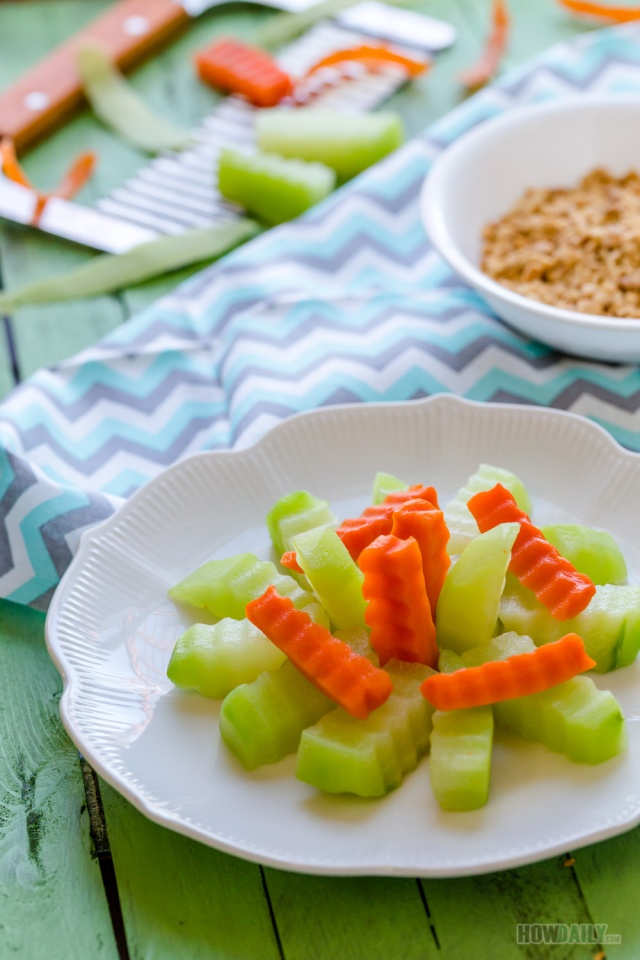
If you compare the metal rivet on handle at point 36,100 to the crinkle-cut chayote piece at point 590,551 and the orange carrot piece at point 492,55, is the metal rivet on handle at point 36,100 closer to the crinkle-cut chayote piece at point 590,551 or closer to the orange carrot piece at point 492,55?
the orange carrot piece at point 492,55

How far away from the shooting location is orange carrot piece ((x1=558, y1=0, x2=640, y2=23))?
2107 millimetres

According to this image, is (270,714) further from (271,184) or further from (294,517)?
(271,184)

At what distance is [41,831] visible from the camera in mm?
999

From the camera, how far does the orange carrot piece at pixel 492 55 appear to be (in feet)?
6.73

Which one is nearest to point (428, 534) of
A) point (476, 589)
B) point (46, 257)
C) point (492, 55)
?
point (476, 589)

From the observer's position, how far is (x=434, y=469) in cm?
127

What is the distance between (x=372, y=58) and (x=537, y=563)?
4.54ft

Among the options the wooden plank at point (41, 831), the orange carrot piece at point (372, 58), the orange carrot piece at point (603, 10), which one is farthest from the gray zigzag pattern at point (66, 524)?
the orange carrot piece at point (603, 10)

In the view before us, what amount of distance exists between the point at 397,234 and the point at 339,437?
1.86 ft

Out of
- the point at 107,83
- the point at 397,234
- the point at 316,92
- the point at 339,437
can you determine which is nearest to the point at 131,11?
the point at 107,83

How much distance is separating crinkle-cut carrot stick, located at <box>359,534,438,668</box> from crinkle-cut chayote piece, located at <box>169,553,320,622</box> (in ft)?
0.37

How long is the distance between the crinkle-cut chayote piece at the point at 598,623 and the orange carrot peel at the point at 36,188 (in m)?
1.14

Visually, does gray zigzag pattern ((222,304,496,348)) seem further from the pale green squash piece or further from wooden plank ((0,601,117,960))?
the pale green squash piece

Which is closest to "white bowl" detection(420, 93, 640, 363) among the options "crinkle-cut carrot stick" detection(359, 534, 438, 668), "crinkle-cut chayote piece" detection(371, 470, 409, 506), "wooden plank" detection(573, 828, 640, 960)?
"crinkle-cut chayote piece" detection(371, 470, 409, 506)
